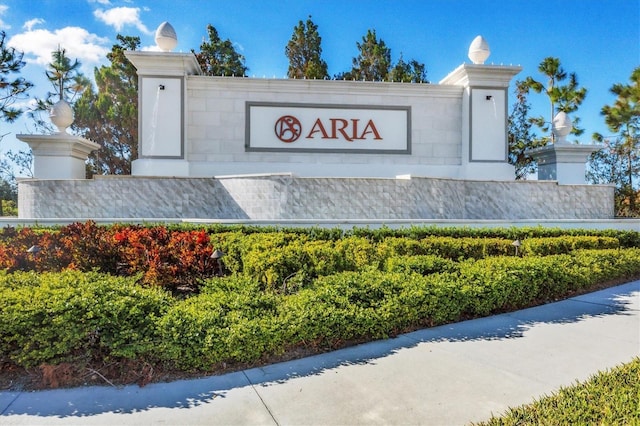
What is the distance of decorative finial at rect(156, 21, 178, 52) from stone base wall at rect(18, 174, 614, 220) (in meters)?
5.27

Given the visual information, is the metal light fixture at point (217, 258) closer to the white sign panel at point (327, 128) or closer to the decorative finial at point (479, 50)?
the white sign panel at point (327, 128)

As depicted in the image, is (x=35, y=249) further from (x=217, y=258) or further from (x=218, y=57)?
(x=218, y=57)

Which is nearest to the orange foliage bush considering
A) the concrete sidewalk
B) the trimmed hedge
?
the trimmed hedge

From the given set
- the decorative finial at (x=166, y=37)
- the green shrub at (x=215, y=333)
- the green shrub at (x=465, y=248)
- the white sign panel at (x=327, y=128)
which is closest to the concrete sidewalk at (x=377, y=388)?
the green shrub at (x=215, y=333)

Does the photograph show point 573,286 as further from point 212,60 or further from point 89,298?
point 212,60

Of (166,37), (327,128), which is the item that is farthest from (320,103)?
(166,37)


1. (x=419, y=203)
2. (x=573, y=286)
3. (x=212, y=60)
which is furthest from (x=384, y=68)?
(x=573, y=286)

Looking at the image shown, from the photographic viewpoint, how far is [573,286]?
6961 mm

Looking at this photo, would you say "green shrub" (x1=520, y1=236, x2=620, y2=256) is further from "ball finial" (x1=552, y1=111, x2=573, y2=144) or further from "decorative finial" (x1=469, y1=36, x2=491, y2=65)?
"decorative finial" (x1=469, y1=36, x2=491, y2=65)

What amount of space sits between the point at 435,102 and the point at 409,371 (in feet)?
42.6

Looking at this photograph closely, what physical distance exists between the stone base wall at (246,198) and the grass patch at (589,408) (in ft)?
27.2

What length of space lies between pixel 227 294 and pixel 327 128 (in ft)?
34.7

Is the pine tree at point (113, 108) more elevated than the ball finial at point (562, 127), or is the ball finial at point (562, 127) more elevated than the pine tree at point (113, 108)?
the pine tree at point (113, 108)

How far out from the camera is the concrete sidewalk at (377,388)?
10.4ft
